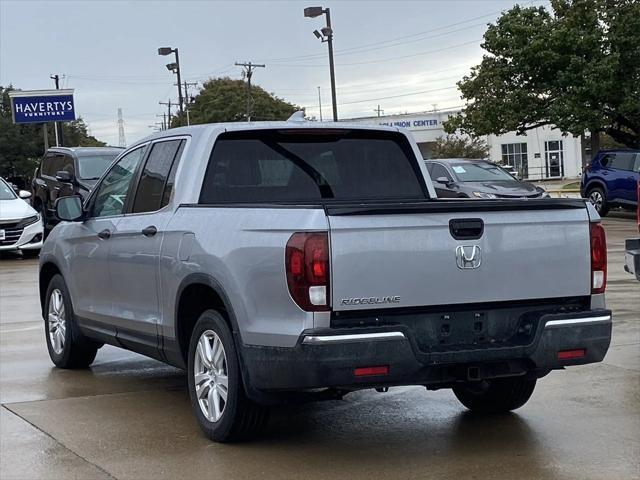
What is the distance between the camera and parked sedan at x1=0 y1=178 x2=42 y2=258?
1958 cm

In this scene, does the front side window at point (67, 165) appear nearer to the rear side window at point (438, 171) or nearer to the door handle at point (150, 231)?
the rear side window at point (438, 171)

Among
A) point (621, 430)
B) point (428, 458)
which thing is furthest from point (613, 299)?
point (428, 458)

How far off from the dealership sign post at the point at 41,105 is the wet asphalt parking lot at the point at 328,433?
40.9 metres

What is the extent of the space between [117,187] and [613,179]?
19583 millimetres

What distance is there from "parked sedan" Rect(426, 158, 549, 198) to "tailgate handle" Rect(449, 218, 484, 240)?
600 inches

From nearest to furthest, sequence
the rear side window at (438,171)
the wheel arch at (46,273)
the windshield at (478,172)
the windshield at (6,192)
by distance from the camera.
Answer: the wheel arch at (46,273), the windshield at (6,192), the windshield at (478,172), the rear side window at (438,171)

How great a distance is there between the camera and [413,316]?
5340 mm

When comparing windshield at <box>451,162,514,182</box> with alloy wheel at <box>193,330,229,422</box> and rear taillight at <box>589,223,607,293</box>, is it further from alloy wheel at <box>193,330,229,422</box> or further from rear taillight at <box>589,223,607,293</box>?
alloy wheel at <box>193,330,229,422</box>

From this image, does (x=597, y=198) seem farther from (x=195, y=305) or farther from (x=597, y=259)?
(x=195, y=305)

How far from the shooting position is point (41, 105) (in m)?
47.5

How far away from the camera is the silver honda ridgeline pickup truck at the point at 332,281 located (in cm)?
518

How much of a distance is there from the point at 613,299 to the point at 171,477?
7.54m

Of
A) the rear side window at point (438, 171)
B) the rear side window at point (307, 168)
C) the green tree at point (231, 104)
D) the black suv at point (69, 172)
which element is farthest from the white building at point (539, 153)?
the rear side window at point (307, 168)

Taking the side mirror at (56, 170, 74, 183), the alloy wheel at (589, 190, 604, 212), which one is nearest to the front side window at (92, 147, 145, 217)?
the side mirror at (56, 170, 74, 183)
